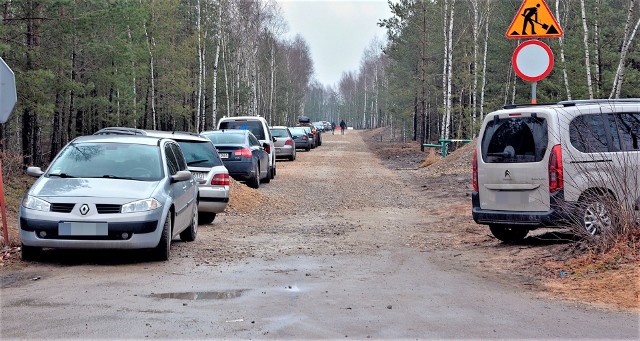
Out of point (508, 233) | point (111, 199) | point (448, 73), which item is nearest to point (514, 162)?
point (508, 233)

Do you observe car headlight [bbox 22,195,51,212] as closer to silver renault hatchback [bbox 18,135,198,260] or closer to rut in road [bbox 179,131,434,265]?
silver renault hatchback [bbox 18,135,198,260]

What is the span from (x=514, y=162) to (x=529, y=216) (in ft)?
2.53

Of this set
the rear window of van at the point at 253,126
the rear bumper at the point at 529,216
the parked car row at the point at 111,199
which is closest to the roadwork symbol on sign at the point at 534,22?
the rear bumper at the point at 529,216

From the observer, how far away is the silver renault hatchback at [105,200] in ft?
29.2

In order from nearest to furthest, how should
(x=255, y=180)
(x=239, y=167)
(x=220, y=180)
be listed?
(x=220, y=180)
(x=239, y=167)
(x=255, y=180)

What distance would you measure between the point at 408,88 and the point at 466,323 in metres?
53.0

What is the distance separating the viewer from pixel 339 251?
10766 millimetres

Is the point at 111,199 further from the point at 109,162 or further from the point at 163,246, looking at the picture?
the point at 109,162

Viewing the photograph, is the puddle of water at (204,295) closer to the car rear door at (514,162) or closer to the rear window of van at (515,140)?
the car rear door at (514,162)

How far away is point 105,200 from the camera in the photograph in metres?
9.02

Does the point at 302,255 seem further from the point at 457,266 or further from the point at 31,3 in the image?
the point at 31,3

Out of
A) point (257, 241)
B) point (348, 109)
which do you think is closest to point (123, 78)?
point (257, 241)

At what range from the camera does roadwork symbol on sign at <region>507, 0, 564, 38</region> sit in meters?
11.4

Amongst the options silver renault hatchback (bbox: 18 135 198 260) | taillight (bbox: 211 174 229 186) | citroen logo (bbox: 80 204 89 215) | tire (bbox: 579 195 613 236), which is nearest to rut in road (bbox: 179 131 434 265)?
taillight (bbox: 211 174 229 186)
